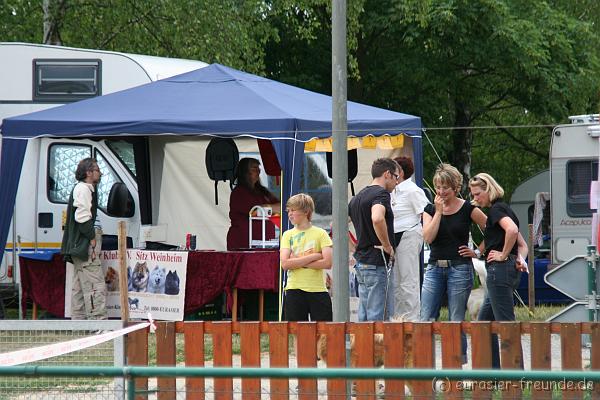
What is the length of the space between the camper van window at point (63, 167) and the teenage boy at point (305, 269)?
18.4 feet

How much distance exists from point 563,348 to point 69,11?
15450mm

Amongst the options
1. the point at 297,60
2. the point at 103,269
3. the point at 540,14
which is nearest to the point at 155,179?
the point at 103,269

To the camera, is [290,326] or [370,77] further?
[370,77]

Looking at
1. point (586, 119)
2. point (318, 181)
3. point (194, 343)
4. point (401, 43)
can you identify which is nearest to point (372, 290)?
point (194, 343)

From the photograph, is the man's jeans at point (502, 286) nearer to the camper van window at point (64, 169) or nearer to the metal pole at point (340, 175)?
the metal pole at point (340, 175)

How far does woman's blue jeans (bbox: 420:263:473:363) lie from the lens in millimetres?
8695

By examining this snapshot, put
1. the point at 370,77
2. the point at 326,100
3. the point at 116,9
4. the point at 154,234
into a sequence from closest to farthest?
the point at 326,100 < the point at 154,234 < the point at 116,9 < the point at 370,77

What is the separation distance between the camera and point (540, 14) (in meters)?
24.9

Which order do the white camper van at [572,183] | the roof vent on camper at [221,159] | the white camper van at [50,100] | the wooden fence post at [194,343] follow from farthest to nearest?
1. the white camper van at [572,183]
2. the roof vent on camper at [221,159]
3. the white camper van at [50,100]
4. the wooden fence post at [194,343]

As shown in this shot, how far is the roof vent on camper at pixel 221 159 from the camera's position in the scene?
13984 millimetres

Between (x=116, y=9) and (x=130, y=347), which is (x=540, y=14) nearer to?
(x=116, y=9)

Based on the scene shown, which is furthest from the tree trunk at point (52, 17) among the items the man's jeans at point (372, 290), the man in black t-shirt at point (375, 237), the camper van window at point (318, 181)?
the man's jeans at point (372, 290)

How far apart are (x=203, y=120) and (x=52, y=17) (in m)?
8.85

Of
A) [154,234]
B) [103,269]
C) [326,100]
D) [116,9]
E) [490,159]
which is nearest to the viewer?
[103,269]
